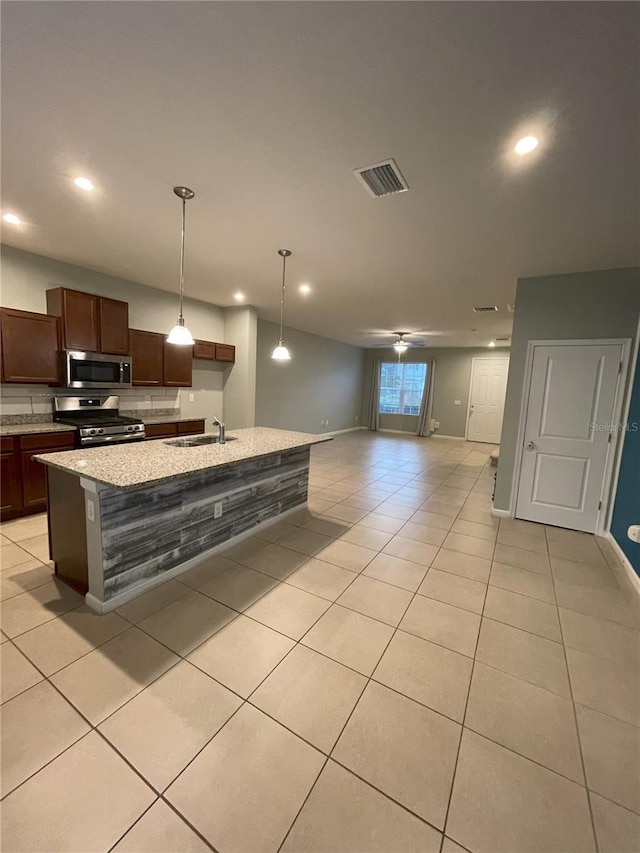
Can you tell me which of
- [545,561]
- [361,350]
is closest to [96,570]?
[545,561]

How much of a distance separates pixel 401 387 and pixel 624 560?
7.68 metres

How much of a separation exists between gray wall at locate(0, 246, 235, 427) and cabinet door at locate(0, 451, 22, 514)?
3.05ft

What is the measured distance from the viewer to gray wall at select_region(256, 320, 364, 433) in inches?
268

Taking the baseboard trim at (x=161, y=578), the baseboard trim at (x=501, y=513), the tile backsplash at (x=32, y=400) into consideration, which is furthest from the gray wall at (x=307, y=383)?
the baseboard trim at (x=501, y=513)

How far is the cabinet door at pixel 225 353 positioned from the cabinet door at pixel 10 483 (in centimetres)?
293

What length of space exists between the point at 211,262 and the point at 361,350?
7.40m

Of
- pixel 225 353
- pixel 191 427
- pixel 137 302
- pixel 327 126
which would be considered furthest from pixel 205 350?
pixel 327 126

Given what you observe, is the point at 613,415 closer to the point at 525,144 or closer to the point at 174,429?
the point at 525,144

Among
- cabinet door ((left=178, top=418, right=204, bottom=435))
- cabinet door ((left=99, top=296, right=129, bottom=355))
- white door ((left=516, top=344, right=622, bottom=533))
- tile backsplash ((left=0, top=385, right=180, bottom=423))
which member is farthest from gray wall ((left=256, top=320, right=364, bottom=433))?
white door ((left=516, top=344, right=622, bottom=533))

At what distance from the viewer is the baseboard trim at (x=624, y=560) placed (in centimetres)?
260

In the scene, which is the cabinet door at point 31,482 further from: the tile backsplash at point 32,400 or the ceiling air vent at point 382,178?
the ceiling air vent at point 382,178

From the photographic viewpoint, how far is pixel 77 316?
145 inches

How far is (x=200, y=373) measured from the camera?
5.54 meters

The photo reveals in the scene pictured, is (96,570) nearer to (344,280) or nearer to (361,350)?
(344,280)
